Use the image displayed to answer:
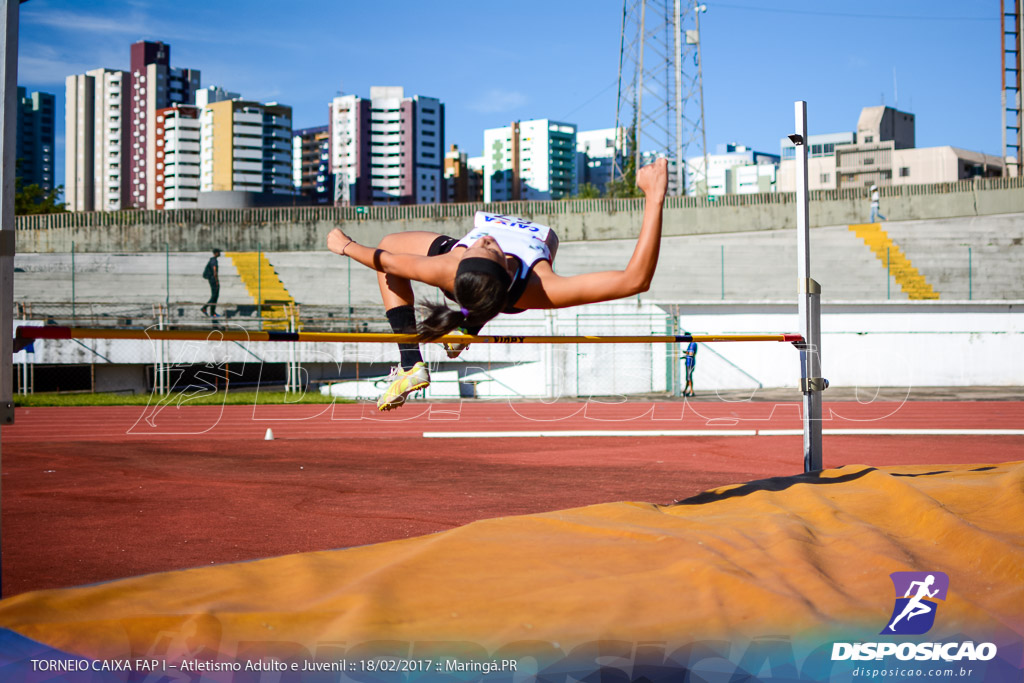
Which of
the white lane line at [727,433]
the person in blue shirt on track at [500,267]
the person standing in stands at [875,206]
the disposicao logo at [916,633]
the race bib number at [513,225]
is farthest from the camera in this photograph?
the person standing in stands at [875,206]

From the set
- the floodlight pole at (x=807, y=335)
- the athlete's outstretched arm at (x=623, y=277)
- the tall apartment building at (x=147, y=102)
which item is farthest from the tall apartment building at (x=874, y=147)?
the tall apartment building at (x=147, y=102)

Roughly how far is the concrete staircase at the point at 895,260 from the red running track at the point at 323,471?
9759 mm

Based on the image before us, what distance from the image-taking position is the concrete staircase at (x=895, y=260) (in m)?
21.9

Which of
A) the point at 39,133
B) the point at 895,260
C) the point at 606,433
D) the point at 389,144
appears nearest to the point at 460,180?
the point at 389,144

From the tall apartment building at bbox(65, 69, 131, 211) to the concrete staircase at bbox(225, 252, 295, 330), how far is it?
352 ft

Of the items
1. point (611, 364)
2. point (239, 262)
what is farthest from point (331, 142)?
point (611, 364)

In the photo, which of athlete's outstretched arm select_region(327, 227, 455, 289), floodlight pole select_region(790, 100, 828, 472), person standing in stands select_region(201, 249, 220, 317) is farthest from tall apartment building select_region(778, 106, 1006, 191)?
athlete's outstretched arm select_region(327, 227, 455, 289)

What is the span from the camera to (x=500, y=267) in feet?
10.6

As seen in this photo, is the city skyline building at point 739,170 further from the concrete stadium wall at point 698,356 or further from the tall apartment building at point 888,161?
A: the concrete stadium wall at point 698,356

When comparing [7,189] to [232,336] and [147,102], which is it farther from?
[147,102]

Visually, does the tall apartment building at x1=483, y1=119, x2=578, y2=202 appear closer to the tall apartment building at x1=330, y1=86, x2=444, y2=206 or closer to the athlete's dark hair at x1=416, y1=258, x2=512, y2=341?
the tall apartment building at x1=330, y1=86, x2=444, y2=206

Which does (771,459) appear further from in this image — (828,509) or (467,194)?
(467,194)

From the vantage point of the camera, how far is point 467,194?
131m

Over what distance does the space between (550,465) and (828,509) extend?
3.86 m
